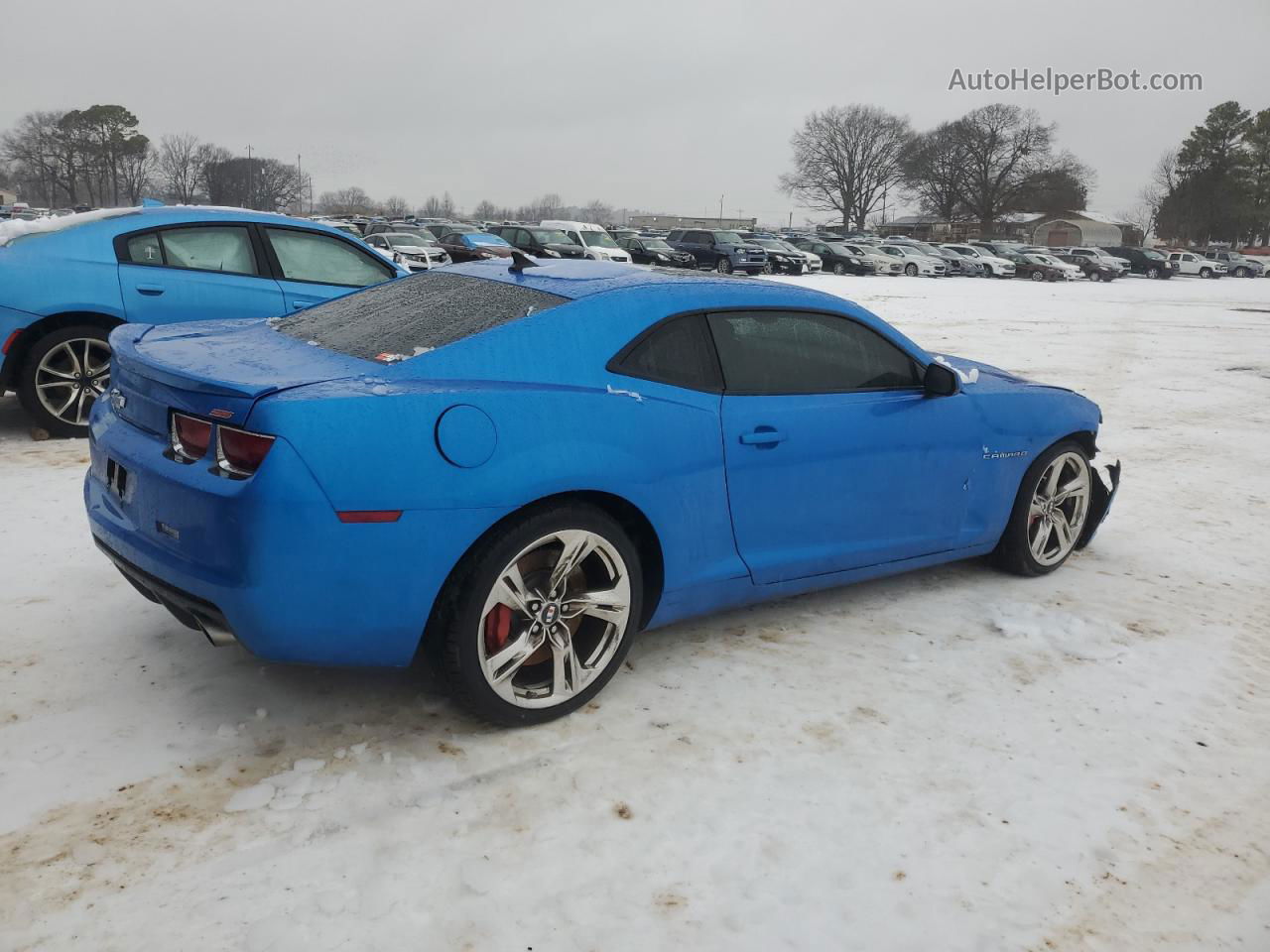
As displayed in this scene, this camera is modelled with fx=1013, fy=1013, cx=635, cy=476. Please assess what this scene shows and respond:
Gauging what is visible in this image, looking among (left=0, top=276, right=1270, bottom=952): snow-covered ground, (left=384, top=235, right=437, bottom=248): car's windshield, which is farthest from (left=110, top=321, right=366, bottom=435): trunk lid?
(left=384, top=235, right=437, bottom=248): car's windshield

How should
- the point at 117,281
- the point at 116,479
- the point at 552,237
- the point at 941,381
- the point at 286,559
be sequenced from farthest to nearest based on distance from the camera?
the point at 552,237, the point at 117,281, the point at 941,381, the point at 116,479, the point at 286,559

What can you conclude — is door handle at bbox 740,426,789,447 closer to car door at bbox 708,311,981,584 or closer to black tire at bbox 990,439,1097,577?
car door at bbox 708,311,981,584

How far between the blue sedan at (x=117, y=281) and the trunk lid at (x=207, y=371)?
3.06m

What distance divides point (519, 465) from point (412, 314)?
0.95 m

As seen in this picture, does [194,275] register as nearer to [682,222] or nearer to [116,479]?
[116,479]

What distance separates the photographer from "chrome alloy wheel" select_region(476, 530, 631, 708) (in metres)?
3.04

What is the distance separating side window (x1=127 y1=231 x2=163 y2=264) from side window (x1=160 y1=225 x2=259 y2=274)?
5cm

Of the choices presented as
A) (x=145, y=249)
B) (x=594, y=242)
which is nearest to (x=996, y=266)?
(x=594, y=242)

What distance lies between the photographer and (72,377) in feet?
21.2

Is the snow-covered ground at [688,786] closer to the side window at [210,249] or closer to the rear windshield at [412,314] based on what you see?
the rear windshield at [412,314]

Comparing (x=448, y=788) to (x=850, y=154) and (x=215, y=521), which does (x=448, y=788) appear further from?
(x=850, y=154)

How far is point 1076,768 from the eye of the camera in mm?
3131

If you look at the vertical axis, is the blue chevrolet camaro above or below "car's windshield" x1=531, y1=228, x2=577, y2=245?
below

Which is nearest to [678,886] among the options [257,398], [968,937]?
[968,937]
